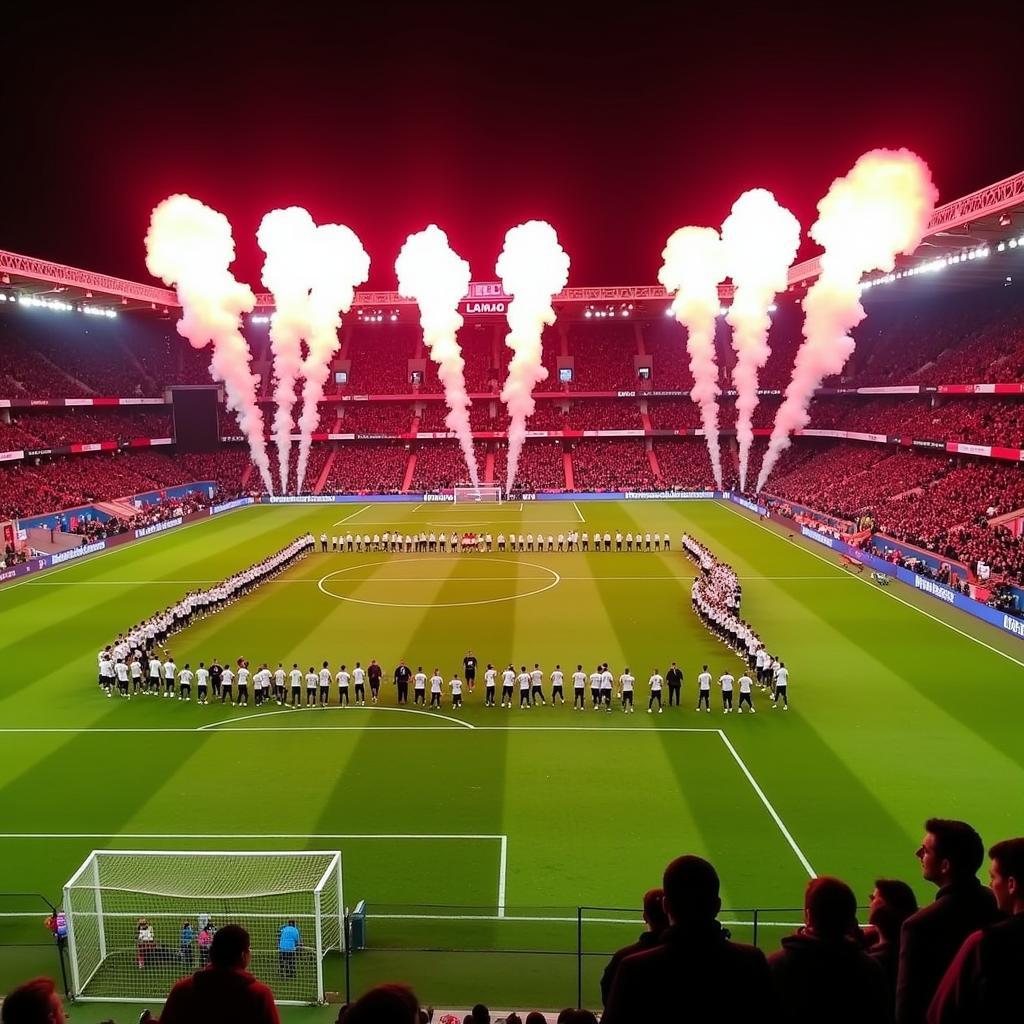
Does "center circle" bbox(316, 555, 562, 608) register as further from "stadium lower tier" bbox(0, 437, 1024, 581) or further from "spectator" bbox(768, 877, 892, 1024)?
"spectator" bbox(768, 877, 892, 1024)

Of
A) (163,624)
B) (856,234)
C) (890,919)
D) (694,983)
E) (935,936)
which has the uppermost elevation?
(856,234)

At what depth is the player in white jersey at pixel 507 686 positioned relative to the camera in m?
19.5

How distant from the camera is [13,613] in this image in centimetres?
2928

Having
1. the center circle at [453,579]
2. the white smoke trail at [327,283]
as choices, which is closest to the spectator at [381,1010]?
the center circle at [453,579]

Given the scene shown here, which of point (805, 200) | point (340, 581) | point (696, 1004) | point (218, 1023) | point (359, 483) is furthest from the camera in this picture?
point (359, 483)

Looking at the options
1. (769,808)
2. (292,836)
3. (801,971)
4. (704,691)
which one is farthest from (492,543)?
(801,971)

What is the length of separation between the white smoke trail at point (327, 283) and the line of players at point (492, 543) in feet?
73.9

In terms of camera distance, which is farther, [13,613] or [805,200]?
[805,200]

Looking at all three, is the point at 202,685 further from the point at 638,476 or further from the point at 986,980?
the point at 638,476

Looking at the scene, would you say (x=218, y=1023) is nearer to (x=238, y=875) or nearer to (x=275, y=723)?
(x=238, y=875)

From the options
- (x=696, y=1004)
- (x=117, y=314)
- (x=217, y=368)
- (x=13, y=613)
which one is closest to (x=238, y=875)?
(x=696, y=1004)

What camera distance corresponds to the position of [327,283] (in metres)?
58.4

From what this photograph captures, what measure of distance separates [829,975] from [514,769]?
43.4 feet

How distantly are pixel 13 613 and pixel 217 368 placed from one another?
3401cm
